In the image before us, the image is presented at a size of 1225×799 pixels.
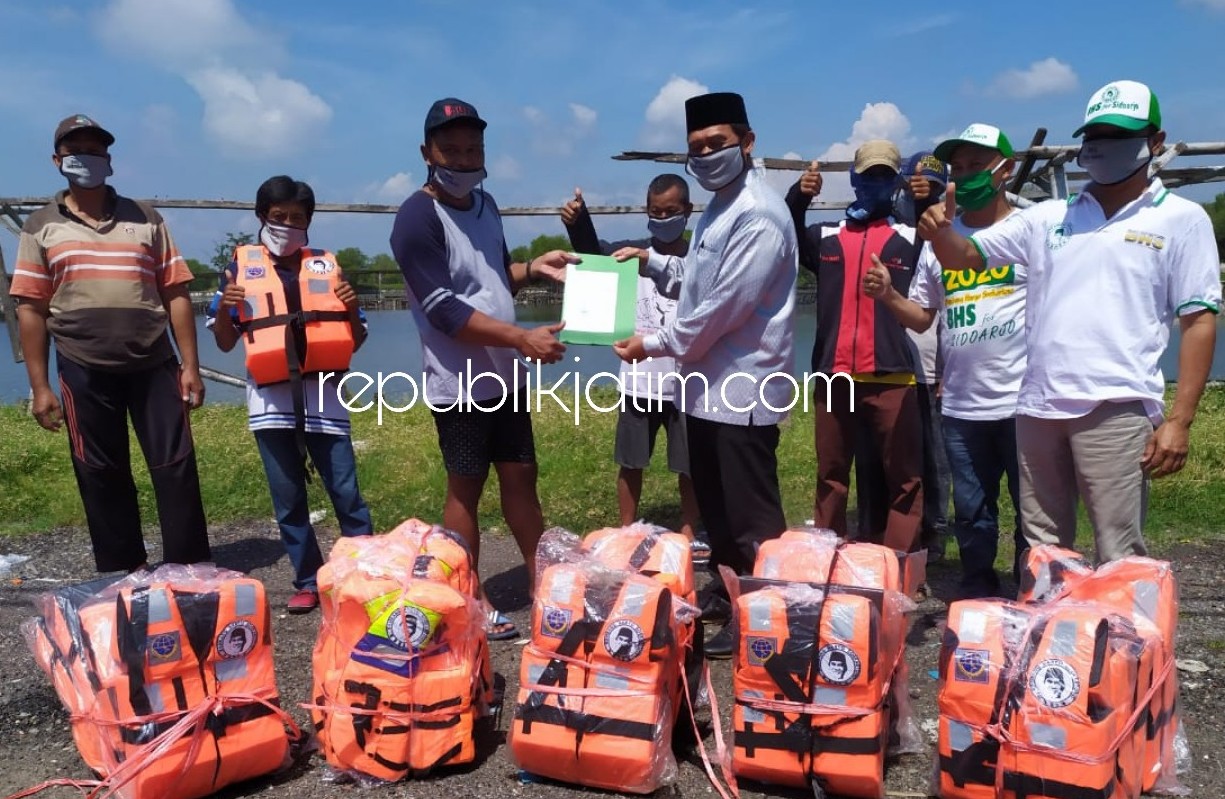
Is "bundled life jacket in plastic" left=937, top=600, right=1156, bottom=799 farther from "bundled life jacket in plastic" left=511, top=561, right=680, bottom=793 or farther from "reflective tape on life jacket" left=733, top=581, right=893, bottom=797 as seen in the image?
"bundled life jacket in plastic" left=511, top=561, right=680, bottom=793

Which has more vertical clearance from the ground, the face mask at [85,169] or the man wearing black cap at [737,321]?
the face mask at [85,169]

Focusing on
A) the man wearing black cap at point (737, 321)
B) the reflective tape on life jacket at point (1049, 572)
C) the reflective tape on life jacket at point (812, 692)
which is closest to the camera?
the reflective tape on life jacket at point (812, 692)

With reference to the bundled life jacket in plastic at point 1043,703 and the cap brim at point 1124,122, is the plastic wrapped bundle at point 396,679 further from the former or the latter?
the cap brim at point 1124,122

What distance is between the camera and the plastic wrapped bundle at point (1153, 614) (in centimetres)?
259

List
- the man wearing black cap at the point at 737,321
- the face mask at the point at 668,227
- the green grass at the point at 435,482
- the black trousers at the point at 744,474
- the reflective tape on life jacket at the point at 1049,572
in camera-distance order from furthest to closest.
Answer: the green grass at the point at 435,482 → the face mask at the point at 668,227 → the black trousers at the point at 744,474 → the man wearing black cap at the point at 737,321 → the reflective tape on life jacket at the point at 1049,572

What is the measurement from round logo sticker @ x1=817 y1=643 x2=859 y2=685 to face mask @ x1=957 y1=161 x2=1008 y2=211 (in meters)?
1.94

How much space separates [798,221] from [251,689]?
3.33 meters

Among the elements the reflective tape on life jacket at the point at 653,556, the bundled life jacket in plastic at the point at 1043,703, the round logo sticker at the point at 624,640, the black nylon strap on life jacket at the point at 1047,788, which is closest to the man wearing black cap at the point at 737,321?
the reflective tape on life jacket at the point at 653,556

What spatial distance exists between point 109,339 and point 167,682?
7.25 feet

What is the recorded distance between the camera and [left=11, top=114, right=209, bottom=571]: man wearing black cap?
4.20 metres

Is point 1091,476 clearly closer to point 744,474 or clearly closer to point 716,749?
point 744,474

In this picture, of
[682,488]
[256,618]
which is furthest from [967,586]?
[256,618]

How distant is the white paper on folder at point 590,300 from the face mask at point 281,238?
60.8 inches

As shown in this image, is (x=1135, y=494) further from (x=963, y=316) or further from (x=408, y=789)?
(x=408, y=789)
